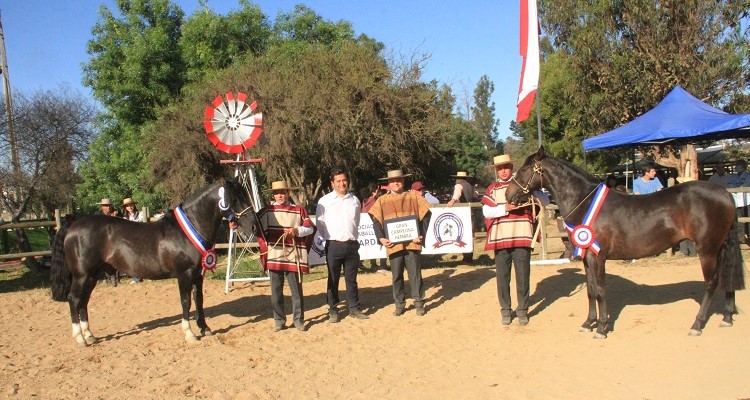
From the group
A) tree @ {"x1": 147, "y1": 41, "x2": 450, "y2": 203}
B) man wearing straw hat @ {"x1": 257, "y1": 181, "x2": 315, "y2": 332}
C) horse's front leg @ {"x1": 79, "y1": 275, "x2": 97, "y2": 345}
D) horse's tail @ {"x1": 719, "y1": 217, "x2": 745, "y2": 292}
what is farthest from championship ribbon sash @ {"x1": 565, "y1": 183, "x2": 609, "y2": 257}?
tree @ {"x1": 147, "y1": 41, "x2": 450, "y2": 203}

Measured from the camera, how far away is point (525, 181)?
688 centimetres

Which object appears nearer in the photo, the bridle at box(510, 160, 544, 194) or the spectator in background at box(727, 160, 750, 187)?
the bridle at box(510, 160, 544, 194)

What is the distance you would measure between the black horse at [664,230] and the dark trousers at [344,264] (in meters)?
2.89

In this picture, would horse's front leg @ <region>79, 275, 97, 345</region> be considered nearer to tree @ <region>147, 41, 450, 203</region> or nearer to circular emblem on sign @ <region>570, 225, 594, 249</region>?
circular emblem on sign @ <region>570, 225, 594, 249</region>

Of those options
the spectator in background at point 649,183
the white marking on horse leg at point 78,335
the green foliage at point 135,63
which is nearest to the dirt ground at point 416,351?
the white marking on horse leg at point 78,335

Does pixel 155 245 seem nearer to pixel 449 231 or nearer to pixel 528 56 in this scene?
pixel 449 231

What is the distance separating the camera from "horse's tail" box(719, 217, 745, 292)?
643 centimetres

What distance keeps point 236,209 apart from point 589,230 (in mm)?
4156

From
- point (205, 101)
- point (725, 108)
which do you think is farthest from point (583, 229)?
point (725, 108)

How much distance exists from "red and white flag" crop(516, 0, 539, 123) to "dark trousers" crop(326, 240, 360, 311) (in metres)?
4.35

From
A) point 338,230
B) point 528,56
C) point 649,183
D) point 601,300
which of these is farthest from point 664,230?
point 649,183

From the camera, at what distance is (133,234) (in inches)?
292

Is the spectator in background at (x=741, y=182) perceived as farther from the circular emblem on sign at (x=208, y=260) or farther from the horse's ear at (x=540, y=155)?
the circular emblem on sign at (x=208, y=260)

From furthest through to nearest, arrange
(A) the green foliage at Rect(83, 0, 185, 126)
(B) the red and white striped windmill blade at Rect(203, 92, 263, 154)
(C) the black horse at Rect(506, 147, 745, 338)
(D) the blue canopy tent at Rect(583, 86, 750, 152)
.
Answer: (A) the green foliage at Rect(83, 0, 185, 126), (D) the blue canopy tent at Rect(583, 86, 750, 152), (B) the red and white striped windmill blade at Rect(203, 92, 263, 154), (C) the black horse at Rect(506, 147, 745, 338)
